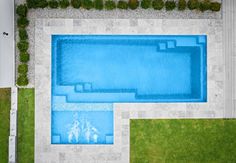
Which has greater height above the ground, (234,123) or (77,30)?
(77,30)

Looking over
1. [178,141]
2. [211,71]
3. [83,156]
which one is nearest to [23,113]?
[83,156]

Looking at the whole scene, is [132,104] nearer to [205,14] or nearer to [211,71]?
[211,71]

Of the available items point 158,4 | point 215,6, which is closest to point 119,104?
point 158,4

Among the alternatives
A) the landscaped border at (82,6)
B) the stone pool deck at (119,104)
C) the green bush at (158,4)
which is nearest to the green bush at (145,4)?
the landscaped border at (82,6)

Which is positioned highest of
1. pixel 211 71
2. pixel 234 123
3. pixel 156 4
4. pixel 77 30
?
pixel 156 4

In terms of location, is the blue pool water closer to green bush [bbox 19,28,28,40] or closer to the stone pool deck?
the stone pool deck

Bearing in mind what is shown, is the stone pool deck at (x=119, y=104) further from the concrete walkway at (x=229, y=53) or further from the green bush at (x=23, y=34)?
the green bush at (x=23, y=34)

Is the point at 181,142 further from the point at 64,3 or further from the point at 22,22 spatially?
the point at 22,22
